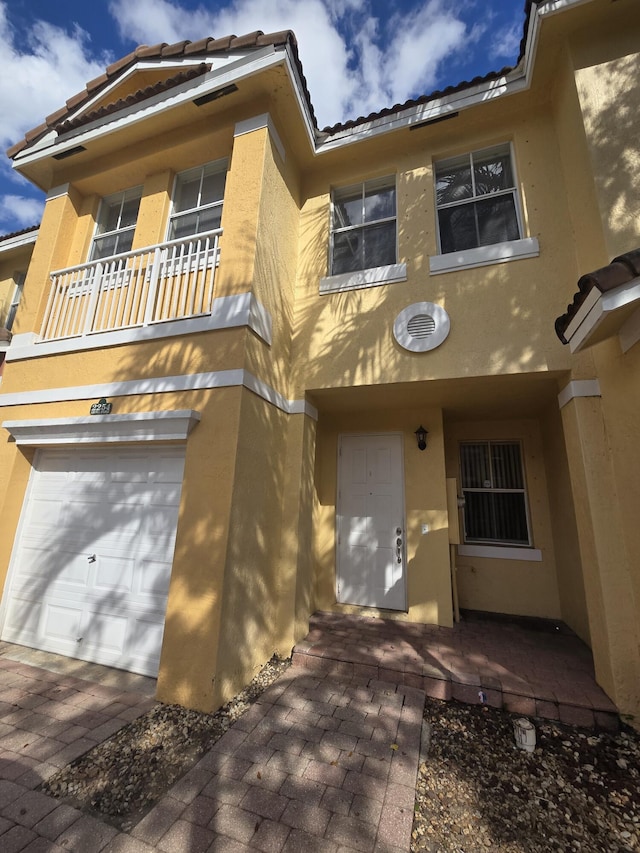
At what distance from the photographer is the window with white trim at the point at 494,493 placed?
568 centimetres

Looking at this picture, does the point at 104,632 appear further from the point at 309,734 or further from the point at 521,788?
the point at 521,788

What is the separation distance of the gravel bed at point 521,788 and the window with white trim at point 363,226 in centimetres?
546

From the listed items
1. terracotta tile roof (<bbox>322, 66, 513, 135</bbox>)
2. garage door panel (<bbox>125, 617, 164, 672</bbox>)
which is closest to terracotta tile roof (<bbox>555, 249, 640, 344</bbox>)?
terracotta tile roof (<bbox>322, 66, 513, 135</bbox>)

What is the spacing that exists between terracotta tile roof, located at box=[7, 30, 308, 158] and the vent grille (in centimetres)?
364

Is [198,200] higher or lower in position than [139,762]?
higher

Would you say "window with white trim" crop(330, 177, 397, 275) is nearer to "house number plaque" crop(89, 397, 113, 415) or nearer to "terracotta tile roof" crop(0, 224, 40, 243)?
"house number plaque" crop(89, 397, 113, 415)

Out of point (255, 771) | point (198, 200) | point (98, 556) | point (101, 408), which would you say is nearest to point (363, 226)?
point (198, 200)

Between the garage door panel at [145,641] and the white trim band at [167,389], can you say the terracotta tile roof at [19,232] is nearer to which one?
the white trim band at [167,389]

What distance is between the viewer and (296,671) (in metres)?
4.02

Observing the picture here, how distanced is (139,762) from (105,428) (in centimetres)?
320

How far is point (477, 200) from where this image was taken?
4996 millimetres

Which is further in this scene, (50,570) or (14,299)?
(14,299)

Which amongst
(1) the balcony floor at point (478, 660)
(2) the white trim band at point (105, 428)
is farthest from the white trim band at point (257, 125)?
(1) the balcony floor at point (478, 660)

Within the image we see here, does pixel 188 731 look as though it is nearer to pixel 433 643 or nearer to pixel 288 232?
pixel 433 643
